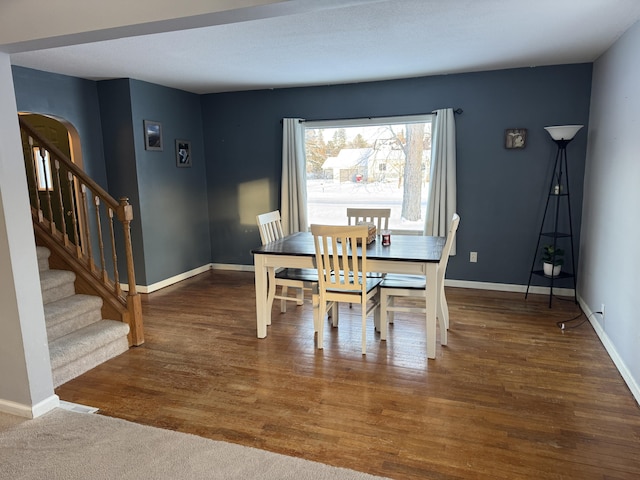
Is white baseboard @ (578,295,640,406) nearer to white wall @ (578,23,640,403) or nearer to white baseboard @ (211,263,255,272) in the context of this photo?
white wall @ (578,23,640,403)

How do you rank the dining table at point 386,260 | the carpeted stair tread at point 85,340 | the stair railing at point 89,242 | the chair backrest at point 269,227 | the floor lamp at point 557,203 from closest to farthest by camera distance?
the carpeted stair tread at point 85,340
the dining table at point 386,260
the stair railing at point 89,242
the chair backrest at point 269,227
the floor lamp at point 557,203

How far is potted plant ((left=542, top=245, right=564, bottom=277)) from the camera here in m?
4.27

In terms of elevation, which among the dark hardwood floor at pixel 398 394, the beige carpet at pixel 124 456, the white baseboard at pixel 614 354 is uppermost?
the white baseboard at pixel 614 354

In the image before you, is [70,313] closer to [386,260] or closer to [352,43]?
[386,260]

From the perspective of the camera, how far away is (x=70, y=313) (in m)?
3.25

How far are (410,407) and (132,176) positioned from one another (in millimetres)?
3820

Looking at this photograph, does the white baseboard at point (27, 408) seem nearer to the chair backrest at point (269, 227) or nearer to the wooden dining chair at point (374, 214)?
the chair backrest at point (269, 227)

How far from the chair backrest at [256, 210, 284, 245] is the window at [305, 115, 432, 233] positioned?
1.41m

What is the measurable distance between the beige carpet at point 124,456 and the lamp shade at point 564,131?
3.52 metres

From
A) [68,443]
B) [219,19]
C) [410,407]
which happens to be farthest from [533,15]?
[68,443]

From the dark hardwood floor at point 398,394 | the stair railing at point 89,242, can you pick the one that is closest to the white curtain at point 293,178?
the dark hardwood floor at point 398,394

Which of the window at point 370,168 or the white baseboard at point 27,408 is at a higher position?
the window at point 370,168

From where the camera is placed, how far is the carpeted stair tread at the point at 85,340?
291 centimetres

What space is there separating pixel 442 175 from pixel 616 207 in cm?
184
